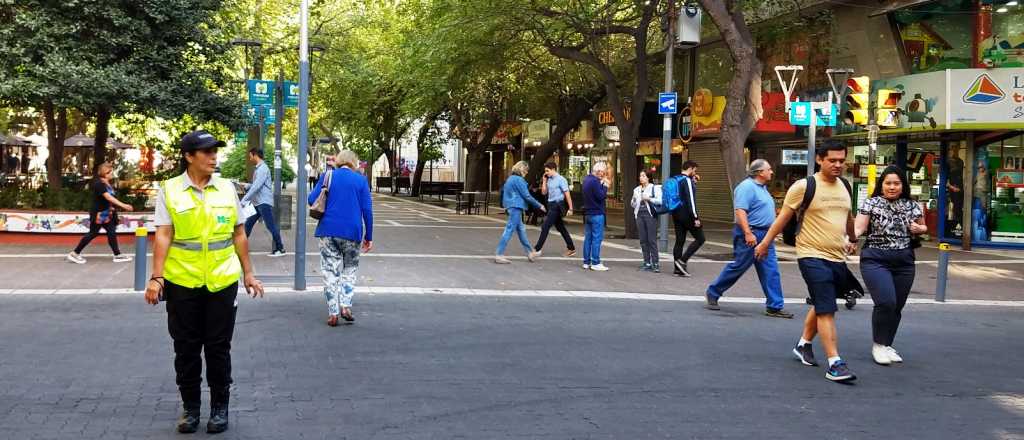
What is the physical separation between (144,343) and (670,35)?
1269 cm

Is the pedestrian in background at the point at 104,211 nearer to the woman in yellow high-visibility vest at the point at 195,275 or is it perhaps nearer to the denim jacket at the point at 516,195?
the denim jacket at the point at 516,195

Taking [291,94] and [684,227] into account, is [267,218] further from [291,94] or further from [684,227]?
[684,227]

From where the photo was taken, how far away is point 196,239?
4980 millimetres

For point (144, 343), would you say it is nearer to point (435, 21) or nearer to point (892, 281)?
point (892, 281)

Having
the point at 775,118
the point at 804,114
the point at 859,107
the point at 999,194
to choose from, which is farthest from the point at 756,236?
the point at 775,118

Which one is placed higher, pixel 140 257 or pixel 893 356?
pixel 140 257

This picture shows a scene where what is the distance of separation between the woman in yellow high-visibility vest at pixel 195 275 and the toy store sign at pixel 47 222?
11574mm

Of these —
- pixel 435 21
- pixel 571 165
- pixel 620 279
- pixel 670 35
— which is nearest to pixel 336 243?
pixel 620 279

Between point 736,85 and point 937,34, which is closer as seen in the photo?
point 736,85

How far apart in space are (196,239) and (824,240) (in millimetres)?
4282

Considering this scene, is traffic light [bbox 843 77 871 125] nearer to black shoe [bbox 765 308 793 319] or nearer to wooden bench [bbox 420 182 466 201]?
black shoe [bbox 765 308 793 319]

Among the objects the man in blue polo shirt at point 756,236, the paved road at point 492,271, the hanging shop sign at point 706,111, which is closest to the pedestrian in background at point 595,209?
the paved road at point 492,271

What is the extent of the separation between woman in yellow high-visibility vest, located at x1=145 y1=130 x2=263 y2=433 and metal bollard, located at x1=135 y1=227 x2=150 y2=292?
224 inches

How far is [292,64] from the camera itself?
30.5 meters
